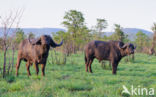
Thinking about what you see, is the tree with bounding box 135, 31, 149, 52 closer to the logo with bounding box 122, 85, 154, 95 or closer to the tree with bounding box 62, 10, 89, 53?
the tree with bounding box 62, 10, 89, 53

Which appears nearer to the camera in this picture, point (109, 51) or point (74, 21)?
point (109, 51)

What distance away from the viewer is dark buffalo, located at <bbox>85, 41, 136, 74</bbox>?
926cm

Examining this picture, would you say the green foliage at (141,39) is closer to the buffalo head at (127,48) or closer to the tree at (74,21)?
the tree at (74,21)

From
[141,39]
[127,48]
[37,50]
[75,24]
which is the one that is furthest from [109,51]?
[141,39]

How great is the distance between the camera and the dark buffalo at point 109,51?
926 cm

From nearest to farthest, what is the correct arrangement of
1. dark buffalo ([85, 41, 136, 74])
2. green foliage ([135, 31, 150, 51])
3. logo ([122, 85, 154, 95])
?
logo ([122, 85, 154, 95]) < dark buffalo ([85, 41, 136, 74]) < green foliage ([135, 31, 150, 51])

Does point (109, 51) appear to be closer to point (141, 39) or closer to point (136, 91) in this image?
point (136, 91)

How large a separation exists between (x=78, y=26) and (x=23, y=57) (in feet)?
91.4

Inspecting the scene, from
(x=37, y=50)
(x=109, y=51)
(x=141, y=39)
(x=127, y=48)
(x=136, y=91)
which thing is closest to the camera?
(x=136, y=91)

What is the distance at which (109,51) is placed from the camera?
968 cm

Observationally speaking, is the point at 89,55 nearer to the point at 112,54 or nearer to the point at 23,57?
the point at 112,54

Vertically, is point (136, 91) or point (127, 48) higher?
point (127, 48)

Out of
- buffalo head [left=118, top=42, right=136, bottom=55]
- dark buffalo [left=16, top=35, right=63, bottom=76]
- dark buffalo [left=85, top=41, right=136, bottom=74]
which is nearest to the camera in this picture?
dark buffalo [left=16, top=35, right=63, bottom=76]

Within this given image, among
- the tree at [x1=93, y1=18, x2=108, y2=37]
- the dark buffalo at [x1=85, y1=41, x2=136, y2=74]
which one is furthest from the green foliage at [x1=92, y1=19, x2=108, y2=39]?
the dark buffalo at [x1=85, y1=41, x2=136, y2=74]
